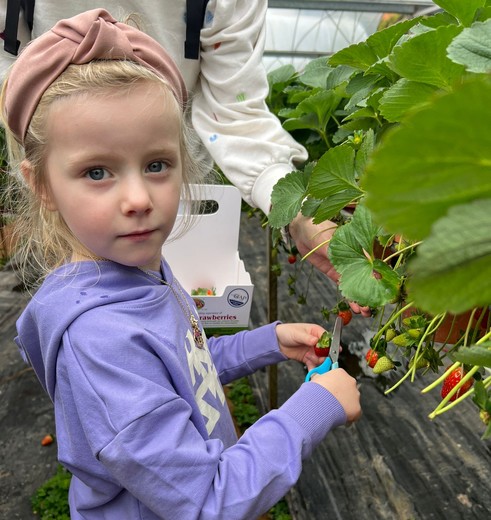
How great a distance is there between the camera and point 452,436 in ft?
4.81

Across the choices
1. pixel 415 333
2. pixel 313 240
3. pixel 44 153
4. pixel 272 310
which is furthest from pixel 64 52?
pixel 272 310

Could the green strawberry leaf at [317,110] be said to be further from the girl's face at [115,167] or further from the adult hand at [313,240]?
the girl's face at [115,167]

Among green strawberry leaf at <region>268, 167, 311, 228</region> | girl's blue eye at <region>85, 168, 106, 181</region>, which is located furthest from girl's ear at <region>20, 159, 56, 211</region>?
green strawberry leaf at <region>268, 167, 311, 228</region>

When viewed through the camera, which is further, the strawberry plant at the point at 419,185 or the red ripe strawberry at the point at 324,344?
the red ripe strawberry at the point at 324,344

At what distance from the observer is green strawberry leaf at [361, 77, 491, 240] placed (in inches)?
5.4

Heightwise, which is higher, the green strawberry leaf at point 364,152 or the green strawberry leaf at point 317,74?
the green strawberry leaf at point 364,152

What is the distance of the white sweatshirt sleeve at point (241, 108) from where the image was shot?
108 centimetres

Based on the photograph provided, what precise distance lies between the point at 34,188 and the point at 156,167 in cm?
19

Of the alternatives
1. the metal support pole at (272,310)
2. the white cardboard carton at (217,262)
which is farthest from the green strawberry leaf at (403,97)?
the metal support pole at (272,310)

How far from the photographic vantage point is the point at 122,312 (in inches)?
24.6

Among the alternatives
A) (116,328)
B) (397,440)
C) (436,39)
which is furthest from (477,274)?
(397,440)

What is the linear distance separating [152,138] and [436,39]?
0.34 metres

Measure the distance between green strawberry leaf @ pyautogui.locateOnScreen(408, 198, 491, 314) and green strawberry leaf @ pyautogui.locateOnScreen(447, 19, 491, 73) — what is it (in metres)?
0.20

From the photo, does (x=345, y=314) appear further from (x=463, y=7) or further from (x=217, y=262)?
(x=217, y=262)
